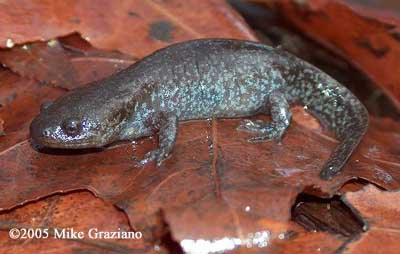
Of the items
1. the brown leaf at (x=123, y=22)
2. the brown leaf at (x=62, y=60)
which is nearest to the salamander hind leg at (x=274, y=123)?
the brown leaf at (x=123, y=22)

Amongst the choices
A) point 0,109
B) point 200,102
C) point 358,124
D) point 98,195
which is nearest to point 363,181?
point 358,124

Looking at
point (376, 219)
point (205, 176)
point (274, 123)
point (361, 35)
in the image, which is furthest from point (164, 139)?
point (361, 35)

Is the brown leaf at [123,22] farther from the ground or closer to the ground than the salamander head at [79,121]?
farther from the ground

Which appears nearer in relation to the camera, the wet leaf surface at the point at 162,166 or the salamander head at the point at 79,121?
the wet leaf surface at the point at 162,166

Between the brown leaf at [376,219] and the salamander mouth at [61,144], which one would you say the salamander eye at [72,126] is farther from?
the brown leaf at [376,219]

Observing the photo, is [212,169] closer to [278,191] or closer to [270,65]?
[278,191]

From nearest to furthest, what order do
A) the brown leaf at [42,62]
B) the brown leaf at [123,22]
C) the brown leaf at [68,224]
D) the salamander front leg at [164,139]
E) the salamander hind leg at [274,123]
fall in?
1. the brown leaf at [68,224]
2. the salamander front leg at [164,139]
3. the salamander hind leg at [274,123]
4. the brown leaf at [42,62]
5. the brown leaf at [123,22]

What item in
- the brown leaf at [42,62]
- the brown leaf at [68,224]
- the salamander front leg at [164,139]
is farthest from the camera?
the brown leaf at [42,62]

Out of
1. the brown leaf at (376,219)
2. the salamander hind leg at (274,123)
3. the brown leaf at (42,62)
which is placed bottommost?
the brown leaf at (42,62)
